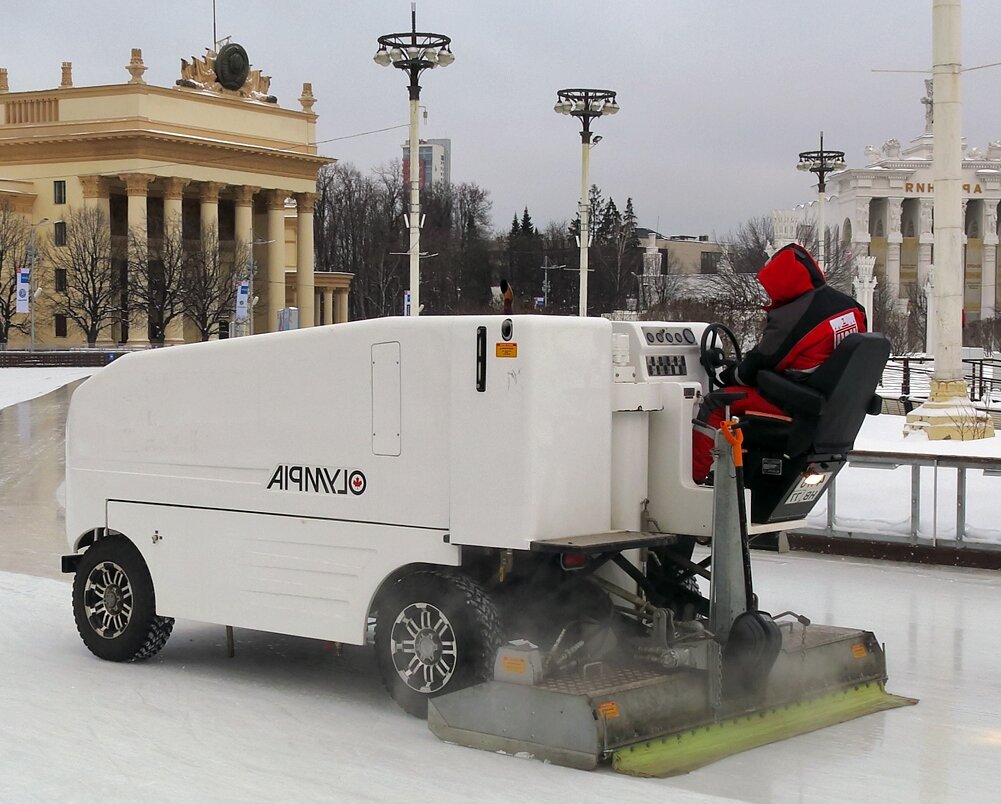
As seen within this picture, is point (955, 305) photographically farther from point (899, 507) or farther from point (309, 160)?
point (309, 160)

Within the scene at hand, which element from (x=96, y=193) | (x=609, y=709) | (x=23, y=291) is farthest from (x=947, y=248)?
(x=96, y=193)

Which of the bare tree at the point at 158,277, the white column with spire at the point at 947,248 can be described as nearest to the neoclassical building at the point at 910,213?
the bare tree at the point at 158,277

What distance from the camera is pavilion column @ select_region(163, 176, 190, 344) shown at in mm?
85000

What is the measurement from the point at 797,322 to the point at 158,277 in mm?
77641

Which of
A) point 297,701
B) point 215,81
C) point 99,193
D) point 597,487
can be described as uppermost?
point 215,81

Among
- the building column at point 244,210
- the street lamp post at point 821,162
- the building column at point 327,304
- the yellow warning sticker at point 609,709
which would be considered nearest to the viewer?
the yellow warning sticker at point 609,709

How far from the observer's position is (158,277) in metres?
81.8

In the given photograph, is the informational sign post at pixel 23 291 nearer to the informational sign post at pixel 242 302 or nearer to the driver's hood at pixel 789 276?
the informational sign post at pixel 242 302

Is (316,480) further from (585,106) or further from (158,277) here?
(158,277)

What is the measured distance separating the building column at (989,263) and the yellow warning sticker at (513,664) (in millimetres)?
127961

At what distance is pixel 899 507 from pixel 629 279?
82.9m

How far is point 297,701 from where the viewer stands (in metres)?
7.63

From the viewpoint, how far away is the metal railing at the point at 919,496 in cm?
1248

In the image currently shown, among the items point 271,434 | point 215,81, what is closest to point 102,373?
point 271,434
